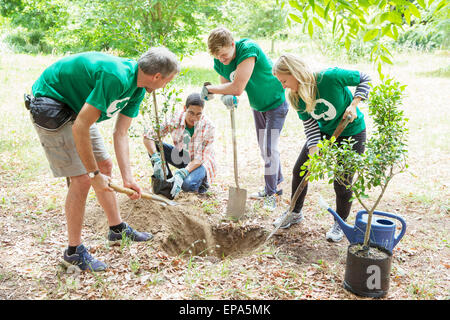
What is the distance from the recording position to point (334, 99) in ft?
9.19

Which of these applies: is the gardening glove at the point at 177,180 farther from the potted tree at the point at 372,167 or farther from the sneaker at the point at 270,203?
the potted tree at the point at 372,167

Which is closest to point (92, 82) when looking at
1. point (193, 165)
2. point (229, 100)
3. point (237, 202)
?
point (229, 100)

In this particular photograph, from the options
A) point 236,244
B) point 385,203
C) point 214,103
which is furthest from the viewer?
point 214,103

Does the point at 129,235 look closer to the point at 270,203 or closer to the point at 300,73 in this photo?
the point at 270,203

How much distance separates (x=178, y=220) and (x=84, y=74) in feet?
5.42

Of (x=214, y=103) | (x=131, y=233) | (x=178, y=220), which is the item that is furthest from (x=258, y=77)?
(x=214, y=103)

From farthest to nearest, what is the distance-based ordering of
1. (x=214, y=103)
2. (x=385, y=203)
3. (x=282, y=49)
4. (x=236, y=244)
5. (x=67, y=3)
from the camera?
(x=282, y=49)
(x=67, y=3)
(x=214, y=103)
(x=385, y=203)
(x=236, y=244)

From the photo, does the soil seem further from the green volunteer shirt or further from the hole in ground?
the green volunteer shirt

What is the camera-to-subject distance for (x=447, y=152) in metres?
5.59

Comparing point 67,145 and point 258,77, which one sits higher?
point 258,77

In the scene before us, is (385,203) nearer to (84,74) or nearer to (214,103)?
(84,74)

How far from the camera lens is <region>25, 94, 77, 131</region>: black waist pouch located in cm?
231

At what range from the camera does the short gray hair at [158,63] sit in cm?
229

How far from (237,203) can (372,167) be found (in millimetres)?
1593
